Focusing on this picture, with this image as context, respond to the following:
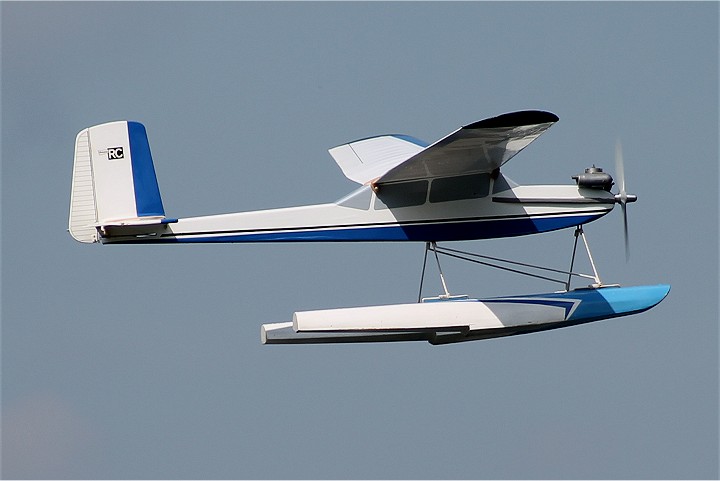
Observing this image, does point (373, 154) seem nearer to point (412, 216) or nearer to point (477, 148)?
point (412, 216)

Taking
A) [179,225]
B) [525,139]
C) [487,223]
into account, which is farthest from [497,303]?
[179,225]

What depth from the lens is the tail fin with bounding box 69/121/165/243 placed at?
24531 mm

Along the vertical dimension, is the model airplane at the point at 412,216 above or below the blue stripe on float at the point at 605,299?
above

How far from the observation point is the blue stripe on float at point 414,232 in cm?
2486

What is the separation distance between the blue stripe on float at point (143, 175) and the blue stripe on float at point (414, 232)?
0.49 m

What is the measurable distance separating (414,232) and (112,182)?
434cm

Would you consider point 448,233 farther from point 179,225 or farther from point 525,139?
point 179,225

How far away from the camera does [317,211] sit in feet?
82.8

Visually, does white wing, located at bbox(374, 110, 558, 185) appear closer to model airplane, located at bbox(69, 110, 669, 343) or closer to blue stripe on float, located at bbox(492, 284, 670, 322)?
model airplane, located at bbox(69, 110, 669, 343)

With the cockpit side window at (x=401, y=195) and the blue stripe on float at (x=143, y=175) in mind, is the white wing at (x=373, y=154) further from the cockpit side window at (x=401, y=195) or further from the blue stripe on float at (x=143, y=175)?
the blue stripe on float at (x=143, y=175)

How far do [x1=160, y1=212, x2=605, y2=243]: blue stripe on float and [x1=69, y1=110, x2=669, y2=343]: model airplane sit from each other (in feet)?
0.05

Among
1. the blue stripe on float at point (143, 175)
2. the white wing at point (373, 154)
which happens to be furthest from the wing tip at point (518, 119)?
the blue stripe on float at point (143, 175)

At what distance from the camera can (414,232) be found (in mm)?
25562

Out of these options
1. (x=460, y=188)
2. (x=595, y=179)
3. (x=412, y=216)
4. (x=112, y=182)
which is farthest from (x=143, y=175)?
(x=595, y=179)
